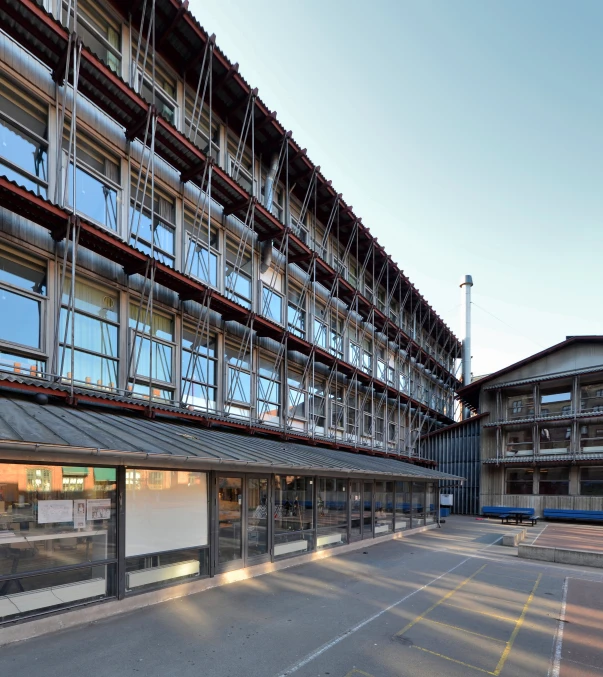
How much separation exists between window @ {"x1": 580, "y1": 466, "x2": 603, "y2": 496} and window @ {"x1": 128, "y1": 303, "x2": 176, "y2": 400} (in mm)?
28317

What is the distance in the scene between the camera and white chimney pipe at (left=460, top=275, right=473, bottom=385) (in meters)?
44.6

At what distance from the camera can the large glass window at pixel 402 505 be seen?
65.1ft

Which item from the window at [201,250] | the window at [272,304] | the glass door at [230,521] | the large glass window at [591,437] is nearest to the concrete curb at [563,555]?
the glass door at [230,521]

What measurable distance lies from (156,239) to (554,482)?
3012 cm

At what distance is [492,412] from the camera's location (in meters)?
33.8

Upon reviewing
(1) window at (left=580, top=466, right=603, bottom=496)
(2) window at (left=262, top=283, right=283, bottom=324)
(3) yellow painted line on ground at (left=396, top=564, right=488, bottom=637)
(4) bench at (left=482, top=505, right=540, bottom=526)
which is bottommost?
(4) bench at (left=482, top=505, right=540, bottom=526)

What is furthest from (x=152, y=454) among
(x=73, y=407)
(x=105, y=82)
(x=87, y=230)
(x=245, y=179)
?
(x=245, y=179)

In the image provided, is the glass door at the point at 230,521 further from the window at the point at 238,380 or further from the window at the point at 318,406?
the window at the point at 318,406

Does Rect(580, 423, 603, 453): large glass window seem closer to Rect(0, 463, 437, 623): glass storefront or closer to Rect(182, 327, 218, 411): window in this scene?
Rect(0, 463, 437, 623): glass storefront

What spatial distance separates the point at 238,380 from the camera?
50.9 ft

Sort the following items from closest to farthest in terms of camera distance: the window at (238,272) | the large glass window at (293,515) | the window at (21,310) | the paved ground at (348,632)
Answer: the paved ground at (348,632)
the window at (21,310)
the large glass window at (293,515)
the window at (238,272)

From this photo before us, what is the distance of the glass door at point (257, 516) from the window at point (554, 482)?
25.9 m

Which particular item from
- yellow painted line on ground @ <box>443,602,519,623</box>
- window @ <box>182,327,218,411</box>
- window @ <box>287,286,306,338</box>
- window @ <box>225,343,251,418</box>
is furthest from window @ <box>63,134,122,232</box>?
yellow painted line on ground @ <box>443,602,519,623</box>

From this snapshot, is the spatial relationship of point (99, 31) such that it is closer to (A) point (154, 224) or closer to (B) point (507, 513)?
(A) point (154, 224)
